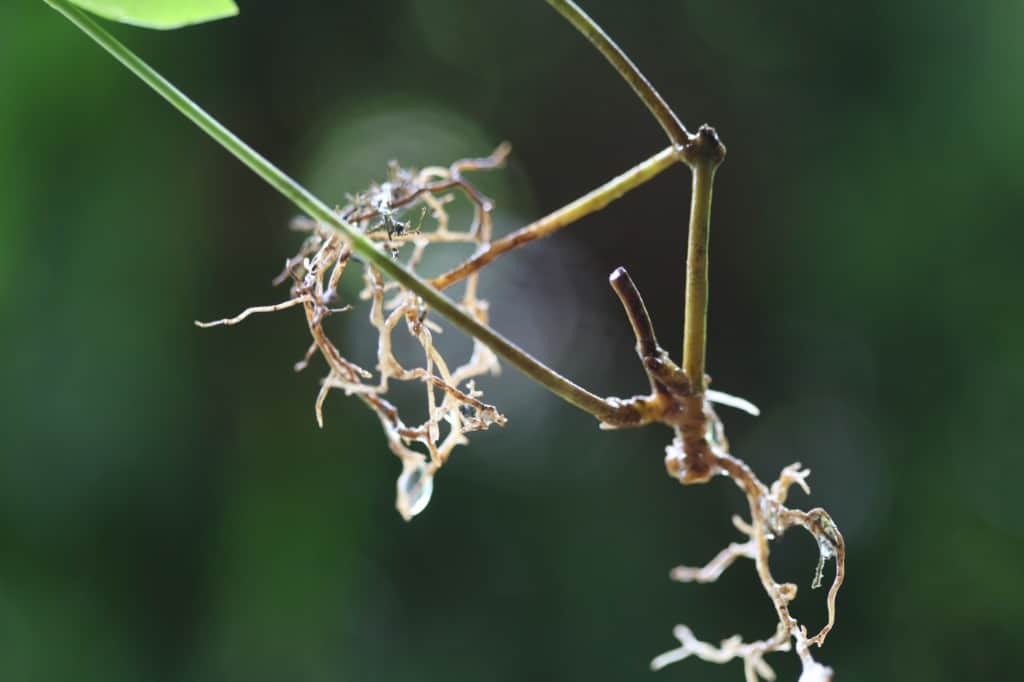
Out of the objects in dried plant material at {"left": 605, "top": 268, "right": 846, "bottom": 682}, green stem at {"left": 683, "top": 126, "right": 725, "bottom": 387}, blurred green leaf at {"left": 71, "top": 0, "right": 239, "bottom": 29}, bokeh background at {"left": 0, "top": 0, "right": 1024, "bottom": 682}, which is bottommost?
dried plant material at {"left": 605, "top": 268, "right": 846, "bottom": 682}

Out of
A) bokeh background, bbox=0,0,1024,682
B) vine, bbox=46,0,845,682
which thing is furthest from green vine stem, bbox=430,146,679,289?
bokeh background, bbox=0,0,1024,682

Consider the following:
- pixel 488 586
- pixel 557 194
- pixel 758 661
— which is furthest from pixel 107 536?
pixel 758 661

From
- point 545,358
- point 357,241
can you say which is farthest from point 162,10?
point 545,358

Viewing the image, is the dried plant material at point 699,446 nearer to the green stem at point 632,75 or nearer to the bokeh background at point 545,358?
the green stem at point 632,75

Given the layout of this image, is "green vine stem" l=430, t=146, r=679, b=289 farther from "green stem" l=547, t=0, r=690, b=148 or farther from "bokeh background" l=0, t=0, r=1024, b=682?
"bokeh background" l=0, t=0, r=1024, b=682

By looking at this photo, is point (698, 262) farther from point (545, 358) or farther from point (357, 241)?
point (545, 358)

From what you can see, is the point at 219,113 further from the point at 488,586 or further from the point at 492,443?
the point at 488,586
